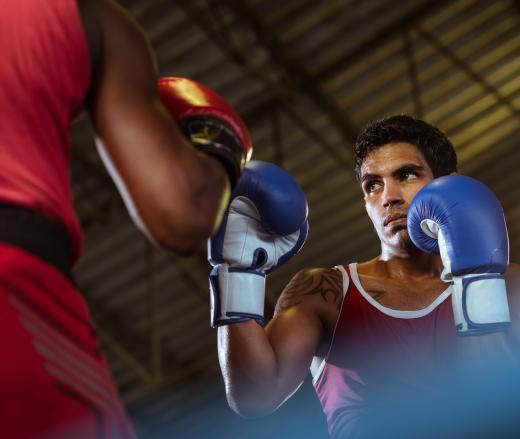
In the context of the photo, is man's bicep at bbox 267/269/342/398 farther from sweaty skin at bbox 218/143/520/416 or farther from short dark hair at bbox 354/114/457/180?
short dark hair at bbox 354/114/457/180

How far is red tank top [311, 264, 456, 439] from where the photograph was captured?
2.57m

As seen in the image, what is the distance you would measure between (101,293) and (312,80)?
328 cm

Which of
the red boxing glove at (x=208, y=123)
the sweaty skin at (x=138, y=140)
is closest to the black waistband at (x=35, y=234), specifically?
Result: the sweaty skin at (x=138, y=140)

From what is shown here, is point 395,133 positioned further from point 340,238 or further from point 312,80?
point 340,238

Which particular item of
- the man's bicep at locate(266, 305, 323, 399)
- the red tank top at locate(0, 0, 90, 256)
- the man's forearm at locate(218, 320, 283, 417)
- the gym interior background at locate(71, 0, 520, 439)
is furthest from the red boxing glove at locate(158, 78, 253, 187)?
the gym interior background at locate(71, 0, 520, 439)

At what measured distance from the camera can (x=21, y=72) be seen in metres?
1.23

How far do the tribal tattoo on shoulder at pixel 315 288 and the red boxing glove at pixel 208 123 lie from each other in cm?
125

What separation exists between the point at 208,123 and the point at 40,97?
1.17 feet

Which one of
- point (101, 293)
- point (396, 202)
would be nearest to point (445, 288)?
point (396, 202)

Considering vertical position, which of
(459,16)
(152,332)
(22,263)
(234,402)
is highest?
(22,263)

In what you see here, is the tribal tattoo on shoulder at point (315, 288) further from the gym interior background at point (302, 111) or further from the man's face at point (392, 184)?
the gym interior background at point (302, 111)

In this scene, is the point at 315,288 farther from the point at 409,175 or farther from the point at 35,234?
the point at 35,234

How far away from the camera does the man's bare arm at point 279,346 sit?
99.3 inches

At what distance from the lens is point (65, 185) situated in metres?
1.25
